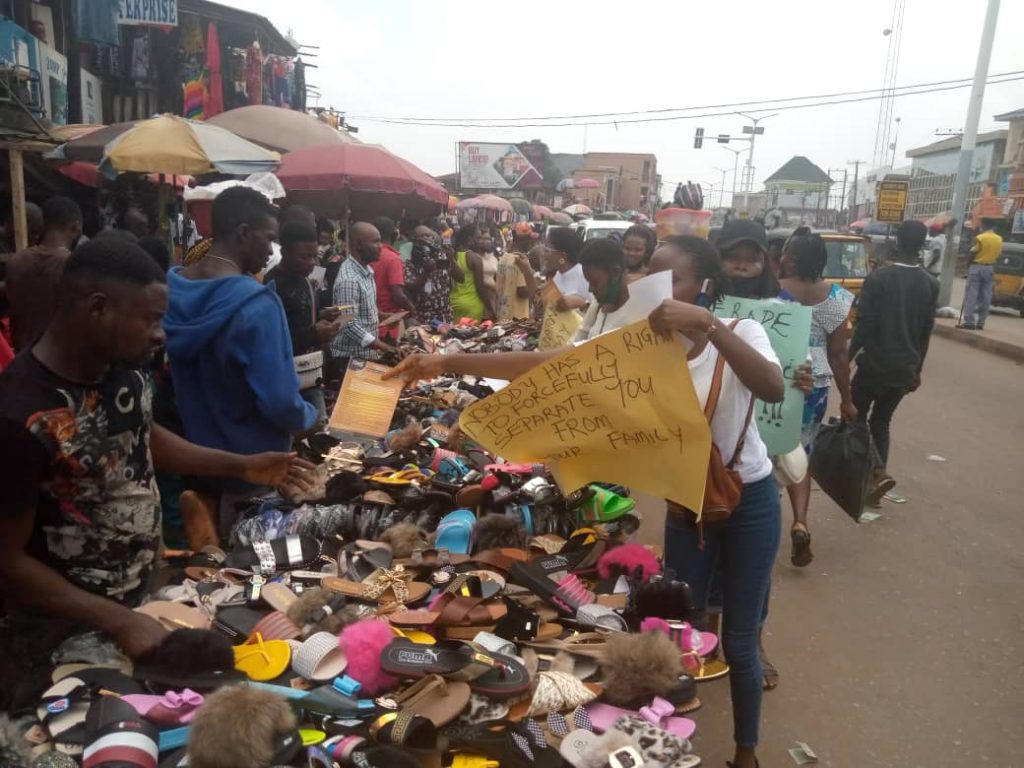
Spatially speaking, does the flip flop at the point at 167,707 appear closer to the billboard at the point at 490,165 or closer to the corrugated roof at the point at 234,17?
the corrugated roof at the point at 234,17

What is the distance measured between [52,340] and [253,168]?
21.5ft

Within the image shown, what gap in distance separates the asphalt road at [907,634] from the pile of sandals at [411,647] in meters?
1.18

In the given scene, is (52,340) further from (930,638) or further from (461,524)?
(930,638)

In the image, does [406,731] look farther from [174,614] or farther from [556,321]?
[556,321]

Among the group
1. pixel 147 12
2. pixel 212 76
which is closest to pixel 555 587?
pixel 147 12

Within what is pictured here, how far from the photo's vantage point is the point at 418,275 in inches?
327

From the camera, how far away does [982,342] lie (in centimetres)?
1353

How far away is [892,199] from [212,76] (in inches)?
644

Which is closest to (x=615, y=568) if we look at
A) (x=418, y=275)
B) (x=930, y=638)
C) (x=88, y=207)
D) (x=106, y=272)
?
(x=106, y=272)

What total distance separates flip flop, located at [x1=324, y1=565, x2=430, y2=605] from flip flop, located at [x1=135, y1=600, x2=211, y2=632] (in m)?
0.40

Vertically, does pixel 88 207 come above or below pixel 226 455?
above

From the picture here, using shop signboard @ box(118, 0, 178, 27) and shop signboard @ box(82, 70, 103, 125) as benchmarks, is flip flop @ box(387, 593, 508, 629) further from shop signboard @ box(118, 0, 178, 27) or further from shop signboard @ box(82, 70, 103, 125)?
shop signboard @ box(82, 70, 103, 125)

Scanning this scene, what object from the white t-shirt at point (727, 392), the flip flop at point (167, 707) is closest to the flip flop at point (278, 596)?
the flip flop at point (167, 707)

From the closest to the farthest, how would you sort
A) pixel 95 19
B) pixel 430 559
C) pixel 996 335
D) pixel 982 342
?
pixel 430 559 → pixel 95 19 → pixel 982 342 → pixel 996 335
